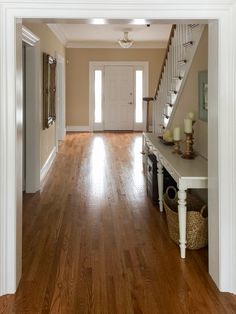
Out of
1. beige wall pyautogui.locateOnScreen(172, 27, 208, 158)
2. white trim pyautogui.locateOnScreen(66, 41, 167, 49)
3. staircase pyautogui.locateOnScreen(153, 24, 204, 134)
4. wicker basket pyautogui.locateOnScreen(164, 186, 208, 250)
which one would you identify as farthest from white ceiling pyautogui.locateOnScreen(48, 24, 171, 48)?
wicker basket pyautogui.locateOnScreen(164, 186, 208, 250)

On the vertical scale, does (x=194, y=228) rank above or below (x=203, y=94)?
below

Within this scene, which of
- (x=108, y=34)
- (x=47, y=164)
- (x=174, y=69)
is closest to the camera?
(x=174, y=69)

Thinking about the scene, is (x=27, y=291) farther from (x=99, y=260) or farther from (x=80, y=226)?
(x=80, y=226)

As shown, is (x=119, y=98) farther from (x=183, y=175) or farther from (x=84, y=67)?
(x=183, y=175)

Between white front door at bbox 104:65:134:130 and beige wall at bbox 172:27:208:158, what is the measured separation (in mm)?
7203

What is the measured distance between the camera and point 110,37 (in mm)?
10688

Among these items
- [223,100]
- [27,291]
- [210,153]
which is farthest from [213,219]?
[27,291]

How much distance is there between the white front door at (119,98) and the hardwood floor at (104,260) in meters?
6.57

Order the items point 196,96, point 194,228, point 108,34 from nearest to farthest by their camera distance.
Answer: point 194,228, point 196,96, point 108,34

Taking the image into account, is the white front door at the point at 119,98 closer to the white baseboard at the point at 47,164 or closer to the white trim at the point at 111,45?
the white trim at the point at 111,45

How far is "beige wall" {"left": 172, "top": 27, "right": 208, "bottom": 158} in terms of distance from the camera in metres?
3.97

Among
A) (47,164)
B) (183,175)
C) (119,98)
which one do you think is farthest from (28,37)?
Answer: (119,98)

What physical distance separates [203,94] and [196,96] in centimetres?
38

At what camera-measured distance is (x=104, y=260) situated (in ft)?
10.4
